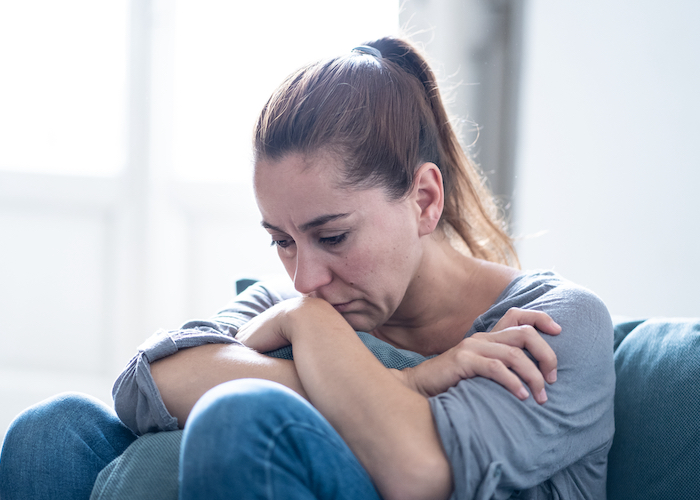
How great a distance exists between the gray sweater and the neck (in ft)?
0.25

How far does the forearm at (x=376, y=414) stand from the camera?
737 millimetres

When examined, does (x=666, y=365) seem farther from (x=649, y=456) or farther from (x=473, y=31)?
(x=473, y=31)

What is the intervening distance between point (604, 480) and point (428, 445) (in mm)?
444

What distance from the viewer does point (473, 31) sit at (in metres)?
2.29

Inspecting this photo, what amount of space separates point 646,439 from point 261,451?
0.69 metres

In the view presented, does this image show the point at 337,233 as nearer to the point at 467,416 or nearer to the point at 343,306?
the point at 343,306

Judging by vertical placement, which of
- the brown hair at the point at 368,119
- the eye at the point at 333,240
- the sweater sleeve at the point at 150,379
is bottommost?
the sweater sleeve at the point at 150,379

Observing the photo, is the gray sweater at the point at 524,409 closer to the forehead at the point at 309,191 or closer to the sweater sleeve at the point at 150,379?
the sweater sleeve at the point at 150,379

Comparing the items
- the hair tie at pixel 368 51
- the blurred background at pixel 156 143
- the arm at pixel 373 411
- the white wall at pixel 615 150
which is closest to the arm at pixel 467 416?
the arm at pixel 373 411

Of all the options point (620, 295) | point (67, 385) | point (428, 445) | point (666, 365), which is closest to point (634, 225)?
point (620, 295)

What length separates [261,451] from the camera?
2.14 feet

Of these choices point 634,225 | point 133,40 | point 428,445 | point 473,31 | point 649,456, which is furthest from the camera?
point 133,40

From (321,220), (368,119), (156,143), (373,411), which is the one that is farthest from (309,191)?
(156,143)

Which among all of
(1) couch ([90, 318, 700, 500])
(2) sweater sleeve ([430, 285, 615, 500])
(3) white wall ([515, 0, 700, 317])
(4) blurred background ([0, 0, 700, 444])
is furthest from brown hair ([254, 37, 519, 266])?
(4) blurred background ([0, 0, 700, 444])
